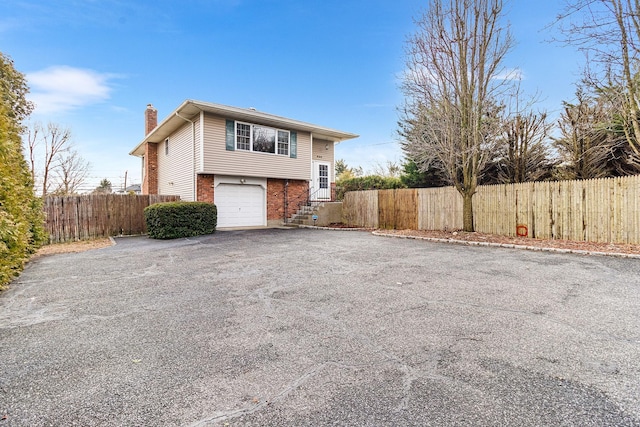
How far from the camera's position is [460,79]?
9.62 metres

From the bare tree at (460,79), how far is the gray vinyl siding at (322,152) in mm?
6980

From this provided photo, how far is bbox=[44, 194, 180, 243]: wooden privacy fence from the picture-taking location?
10555mm

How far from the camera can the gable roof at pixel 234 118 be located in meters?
11.7

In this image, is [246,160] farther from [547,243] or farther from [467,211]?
[547,243]

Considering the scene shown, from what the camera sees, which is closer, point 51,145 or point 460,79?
point 460,79

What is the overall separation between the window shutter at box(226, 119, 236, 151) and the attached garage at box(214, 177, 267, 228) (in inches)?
54.2

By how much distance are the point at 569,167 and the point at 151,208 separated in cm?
1510


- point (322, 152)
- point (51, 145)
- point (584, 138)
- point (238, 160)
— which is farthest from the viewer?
point (51, 145)

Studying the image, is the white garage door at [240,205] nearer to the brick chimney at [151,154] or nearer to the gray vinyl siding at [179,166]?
the gray vinyl siding at [179,166]

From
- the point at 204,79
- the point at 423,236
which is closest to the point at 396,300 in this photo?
the point at 423,236

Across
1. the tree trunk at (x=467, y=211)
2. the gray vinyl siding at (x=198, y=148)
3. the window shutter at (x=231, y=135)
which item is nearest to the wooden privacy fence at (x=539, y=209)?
the tree trunk at (x=467, y=211)

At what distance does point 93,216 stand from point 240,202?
5441 millimetres

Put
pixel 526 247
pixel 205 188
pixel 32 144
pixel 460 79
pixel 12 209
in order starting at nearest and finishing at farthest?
pixel 12 209 < pixel 526 247 < pixel 460 79 < pixel 205 188 < pixel 32 144

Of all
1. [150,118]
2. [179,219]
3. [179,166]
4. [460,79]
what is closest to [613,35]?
[460,79]
